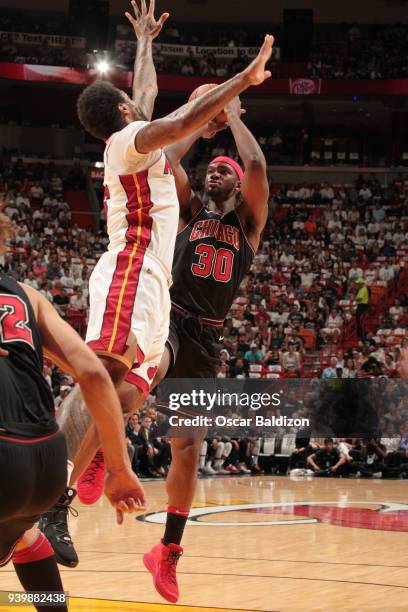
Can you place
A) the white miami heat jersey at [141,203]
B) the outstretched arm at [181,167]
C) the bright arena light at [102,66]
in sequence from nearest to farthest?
the white miami heat jersey at [141,203] < the outstretched arm at [181,167] < the bright arena light at [102,66]

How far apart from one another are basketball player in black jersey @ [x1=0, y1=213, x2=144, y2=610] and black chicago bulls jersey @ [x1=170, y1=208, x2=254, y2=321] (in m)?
2.50

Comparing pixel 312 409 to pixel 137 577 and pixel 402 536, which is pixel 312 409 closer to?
pixel 402 536

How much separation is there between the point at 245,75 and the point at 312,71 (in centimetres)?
2725

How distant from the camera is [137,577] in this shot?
22.7 feet

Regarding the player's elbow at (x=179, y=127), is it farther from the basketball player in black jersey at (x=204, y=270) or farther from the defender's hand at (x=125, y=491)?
the defender's hand at (x=125, y=491)

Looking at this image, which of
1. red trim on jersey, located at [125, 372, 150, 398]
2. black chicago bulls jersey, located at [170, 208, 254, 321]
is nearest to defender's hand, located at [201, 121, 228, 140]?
black chicago bulls jersey, located at [170, 208, 254, 321]

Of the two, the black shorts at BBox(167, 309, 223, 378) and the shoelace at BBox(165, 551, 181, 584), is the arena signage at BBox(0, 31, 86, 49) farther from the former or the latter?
the shoelace at BBox(165, 551, 181, 584)

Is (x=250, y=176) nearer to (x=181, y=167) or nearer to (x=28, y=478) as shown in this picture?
(x=181, y=167)

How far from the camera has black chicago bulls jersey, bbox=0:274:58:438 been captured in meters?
3.36

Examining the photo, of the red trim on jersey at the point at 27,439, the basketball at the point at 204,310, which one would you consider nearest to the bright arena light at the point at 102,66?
the basketball at the point at 204,310

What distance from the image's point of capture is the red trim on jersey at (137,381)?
4.74m

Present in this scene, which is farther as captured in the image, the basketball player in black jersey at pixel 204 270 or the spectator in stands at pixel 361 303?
the spectator in stands at pixel 361 303

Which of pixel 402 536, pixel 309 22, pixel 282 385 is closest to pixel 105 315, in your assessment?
pixel 402 536

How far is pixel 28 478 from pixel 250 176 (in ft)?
10.1
